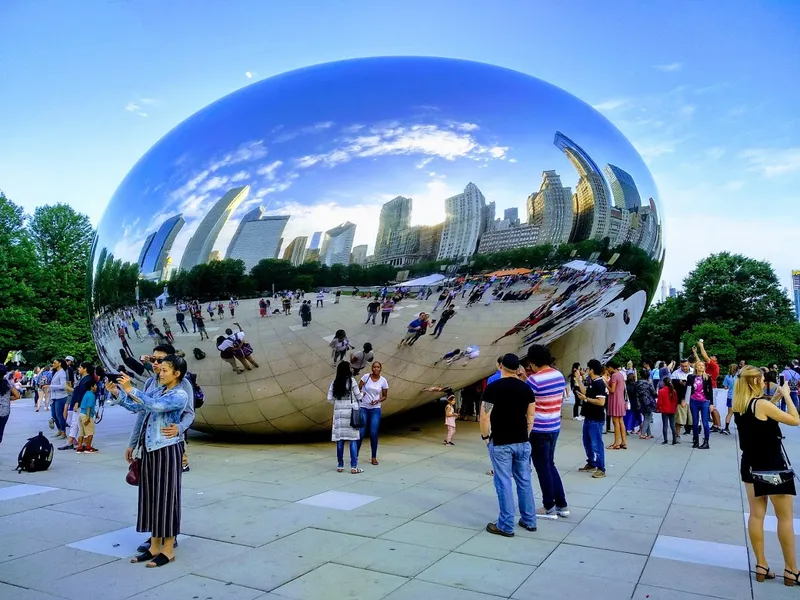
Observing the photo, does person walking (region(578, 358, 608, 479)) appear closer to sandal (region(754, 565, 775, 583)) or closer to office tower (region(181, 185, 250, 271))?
sandal (region(754, 565, 775, 583))

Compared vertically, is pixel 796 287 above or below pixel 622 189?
above

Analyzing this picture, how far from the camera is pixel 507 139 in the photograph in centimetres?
814

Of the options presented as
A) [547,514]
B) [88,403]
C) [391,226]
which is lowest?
[547,514]

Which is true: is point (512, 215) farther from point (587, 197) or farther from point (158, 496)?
point (158, 496)

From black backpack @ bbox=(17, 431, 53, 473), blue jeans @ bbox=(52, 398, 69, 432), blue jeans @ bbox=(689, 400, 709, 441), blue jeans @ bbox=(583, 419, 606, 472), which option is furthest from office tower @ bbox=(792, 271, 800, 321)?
black backpack @ bbox=(17, 431, 53, 473)

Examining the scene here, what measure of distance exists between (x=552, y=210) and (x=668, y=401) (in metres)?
4.45

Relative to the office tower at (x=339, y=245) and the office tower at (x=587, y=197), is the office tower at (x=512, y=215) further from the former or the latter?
the office tower at (x=339, y=245)

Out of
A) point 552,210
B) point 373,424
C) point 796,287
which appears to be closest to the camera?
point 552,210

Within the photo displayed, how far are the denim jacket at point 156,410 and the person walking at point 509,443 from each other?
244 cm

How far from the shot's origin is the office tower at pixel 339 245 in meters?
7.60

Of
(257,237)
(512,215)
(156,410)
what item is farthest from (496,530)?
(257,237)

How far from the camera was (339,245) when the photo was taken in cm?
761

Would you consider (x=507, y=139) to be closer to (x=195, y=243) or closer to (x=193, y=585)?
(x=195, y=243)

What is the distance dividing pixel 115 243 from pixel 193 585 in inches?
227
